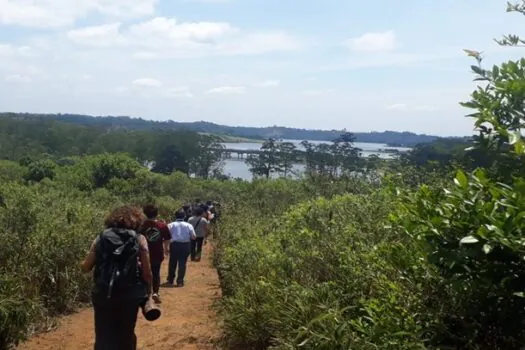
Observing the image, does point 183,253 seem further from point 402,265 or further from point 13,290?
point 402,265

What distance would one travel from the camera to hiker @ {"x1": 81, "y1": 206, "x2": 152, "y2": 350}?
4.21 metres

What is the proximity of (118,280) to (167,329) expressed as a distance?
2726 mm

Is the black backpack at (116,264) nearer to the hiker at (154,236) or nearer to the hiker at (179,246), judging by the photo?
the hiker at (154,236)

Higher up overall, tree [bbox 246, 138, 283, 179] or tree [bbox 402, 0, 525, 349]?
tree [bbox 402, 0, 525, 349]

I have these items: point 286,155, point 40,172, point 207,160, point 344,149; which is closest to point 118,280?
point 344,149

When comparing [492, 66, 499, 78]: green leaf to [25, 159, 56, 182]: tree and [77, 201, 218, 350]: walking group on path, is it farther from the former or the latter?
[25, 159, 56, 182]: tree

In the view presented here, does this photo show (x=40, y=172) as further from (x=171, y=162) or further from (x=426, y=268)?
(x=426, y=268)

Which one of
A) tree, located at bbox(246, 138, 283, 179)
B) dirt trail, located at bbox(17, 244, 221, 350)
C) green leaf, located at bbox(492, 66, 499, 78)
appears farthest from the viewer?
tree, located at bbox(246, 138, 283, 179)

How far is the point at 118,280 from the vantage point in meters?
4.20

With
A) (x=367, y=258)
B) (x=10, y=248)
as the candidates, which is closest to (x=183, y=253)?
(x=10, y=248)

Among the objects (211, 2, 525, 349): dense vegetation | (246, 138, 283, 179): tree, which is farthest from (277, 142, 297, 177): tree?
(211, 2, 525, 349): dense vegetation

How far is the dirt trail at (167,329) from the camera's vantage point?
20.1 feet

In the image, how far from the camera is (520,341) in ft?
8.50

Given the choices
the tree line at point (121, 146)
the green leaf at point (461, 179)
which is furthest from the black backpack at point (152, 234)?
the tree line at point (121, 146)
